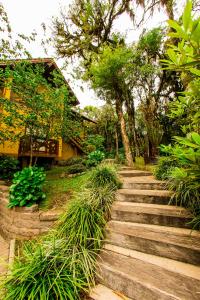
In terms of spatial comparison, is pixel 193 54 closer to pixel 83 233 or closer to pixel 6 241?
pixel 83 233

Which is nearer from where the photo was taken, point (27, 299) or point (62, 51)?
point (27, 299)

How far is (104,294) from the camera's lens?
169 cm

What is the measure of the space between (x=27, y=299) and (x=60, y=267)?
40cm

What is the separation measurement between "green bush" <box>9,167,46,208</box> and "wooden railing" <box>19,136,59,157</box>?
394cm

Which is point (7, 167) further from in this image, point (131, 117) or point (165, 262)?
point (165, 262)

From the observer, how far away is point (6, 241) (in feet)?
12.4

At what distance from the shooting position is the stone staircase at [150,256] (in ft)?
4.88

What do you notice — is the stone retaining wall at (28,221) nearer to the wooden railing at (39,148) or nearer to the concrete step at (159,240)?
the concrete step at (159,240)

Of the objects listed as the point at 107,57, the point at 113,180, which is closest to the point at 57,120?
the point at 107,57

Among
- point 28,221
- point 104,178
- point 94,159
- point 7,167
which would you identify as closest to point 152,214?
point 104,178

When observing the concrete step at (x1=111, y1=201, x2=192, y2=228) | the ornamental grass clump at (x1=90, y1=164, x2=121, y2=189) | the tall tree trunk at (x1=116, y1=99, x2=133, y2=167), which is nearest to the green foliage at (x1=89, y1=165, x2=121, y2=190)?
the ornamental grass clump at (x1=90, y1=164, x2=121, y2=189)

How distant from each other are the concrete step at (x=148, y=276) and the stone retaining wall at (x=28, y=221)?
1739mm

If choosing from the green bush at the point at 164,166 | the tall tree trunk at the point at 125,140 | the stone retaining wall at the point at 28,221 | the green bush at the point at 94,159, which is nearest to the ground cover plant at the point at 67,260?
the stone retaining wall at the point at 28,221

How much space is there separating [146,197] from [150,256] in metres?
0.90
